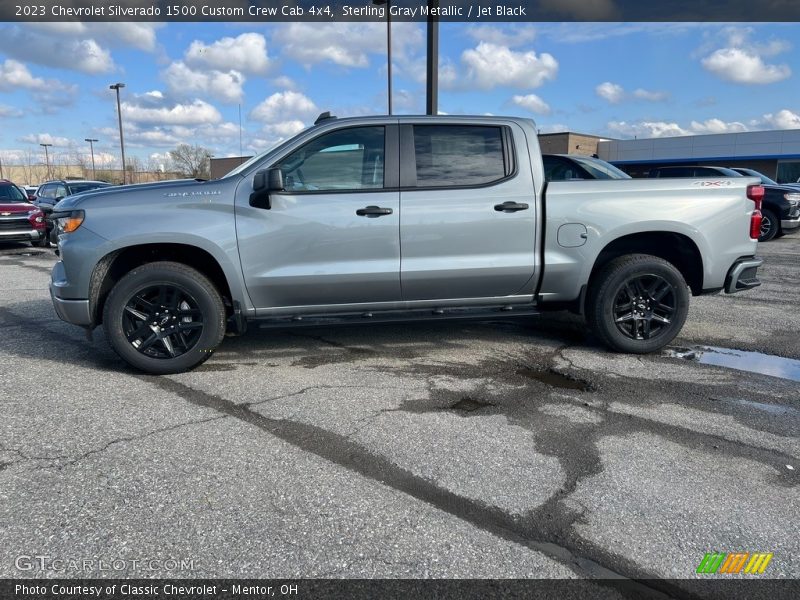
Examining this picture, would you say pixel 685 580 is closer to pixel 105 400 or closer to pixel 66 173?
pixel 105 400

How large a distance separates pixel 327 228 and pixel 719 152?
→ 151 feet

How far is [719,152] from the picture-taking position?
4291 centimetres

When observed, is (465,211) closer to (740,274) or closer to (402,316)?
(402,316)

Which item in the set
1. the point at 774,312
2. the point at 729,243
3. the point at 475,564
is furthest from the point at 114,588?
the point at 774,312

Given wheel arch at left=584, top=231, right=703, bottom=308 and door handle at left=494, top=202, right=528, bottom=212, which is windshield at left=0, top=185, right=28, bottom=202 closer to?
door handle at left=494, top=202, right=528, bottom=212

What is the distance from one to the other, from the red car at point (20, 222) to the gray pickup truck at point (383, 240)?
473 inches

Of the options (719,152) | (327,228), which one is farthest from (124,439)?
(719,152)

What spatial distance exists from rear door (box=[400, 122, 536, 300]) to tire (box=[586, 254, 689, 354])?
71 centimetres

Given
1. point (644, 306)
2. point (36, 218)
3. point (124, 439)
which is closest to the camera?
point (124, 439)

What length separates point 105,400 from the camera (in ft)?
13.9

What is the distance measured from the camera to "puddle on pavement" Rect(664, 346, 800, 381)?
195 inches

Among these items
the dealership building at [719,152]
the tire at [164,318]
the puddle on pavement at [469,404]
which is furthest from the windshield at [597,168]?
the dealership building at [719,152]

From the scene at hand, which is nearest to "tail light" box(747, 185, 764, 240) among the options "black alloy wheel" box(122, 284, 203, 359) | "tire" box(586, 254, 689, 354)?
"tire" box(586, 254, 689, 354)

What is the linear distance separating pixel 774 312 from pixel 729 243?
2520 millimetres
